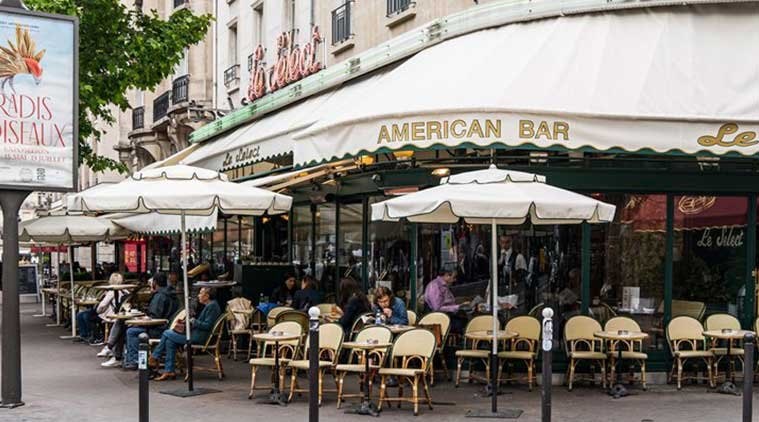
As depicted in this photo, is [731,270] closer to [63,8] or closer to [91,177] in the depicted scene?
[63,8]

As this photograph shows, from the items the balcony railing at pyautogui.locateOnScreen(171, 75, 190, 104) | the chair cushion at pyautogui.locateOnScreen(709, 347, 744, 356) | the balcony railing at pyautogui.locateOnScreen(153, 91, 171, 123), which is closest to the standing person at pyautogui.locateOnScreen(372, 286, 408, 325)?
the chair cushion at pyautogui.locateOnScreen(709, 347, 744, 356)

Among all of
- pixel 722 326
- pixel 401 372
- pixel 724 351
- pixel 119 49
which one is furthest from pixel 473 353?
pixel 119 49

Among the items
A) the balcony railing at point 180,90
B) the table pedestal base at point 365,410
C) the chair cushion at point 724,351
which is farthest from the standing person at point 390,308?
the balcony railing at point 180,90

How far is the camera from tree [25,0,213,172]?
56.0ft

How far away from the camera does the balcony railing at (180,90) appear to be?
90.3ft

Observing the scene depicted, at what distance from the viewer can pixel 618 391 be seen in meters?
10.1

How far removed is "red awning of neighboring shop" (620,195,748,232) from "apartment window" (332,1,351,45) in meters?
7.32

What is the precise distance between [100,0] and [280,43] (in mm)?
4303

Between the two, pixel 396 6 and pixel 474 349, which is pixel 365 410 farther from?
pixel 396 6

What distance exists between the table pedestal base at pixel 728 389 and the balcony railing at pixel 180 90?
67.7 feet

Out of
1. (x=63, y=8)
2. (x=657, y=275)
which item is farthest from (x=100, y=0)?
(x=657, y=275)

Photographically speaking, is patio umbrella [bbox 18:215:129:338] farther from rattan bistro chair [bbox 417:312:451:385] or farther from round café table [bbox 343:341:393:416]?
round café table [bbox 343:341:393:416]

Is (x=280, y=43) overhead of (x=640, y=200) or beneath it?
overhead

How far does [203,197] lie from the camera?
10172mm
